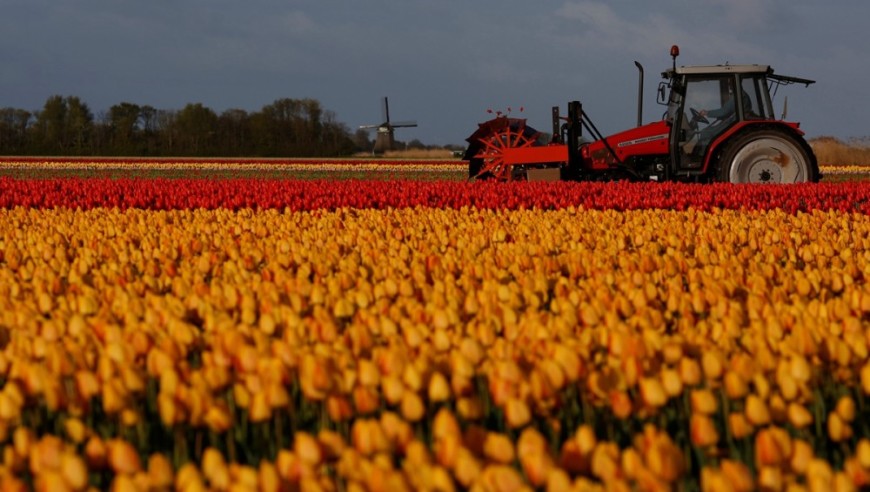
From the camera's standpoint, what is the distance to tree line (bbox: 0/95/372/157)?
66.4 m

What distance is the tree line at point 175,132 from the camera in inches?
2616

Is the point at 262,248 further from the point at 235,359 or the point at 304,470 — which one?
the point at 304,470

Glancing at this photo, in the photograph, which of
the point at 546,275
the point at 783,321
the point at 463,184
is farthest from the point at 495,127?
the point at 783,321

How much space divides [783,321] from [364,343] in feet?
5.96

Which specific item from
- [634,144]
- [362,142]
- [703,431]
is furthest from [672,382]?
[362,142]

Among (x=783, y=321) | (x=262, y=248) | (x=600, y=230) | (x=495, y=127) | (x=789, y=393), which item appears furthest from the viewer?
(x=495, y=127)

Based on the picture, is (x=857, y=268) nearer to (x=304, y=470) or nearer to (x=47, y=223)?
(x=304, y=470)

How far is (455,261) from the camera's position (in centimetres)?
627

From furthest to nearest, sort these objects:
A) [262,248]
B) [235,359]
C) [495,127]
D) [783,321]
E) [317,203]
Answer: [495,127] < [317,203] < [262,248] < [783,321] < [235,359]

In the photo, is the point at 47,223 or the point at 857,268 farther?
the point at 47,223

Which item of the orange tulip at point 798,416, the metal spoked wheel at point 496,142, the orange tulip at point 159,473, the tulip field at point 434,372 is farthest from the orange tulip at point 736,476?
the metal spoked wheel at point 496,142

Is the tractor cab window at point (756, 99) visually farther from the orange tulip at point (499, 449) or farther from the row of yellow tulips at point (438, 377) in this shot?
the orange tulip at point (499, 449)

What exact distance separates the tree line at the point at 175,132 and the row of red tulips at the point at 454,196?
51.3 meters

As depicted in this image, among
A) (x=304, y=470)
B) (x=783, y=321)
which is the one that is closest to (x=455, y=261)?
(x=783, y=321)
